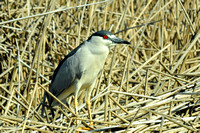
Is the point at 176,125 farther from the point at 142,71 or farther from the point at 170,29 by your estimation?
the point at 170,29

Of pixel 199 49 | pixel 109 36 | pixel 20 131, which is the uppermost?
pixel 109 36

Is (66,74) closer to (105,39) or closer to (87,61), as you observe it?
(87,61)

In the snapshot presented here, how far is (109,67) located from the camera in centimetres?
436

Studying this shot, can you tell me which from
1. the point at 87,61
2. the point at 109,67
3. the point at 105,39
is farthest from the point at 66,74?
the point at 109,67

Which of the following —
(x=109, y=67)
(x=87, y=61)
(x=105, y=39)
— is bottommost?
(x=109, y=67)

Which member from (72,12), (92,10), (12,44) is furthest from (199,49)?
(12,44)

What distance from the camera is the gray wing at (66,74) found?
12.0ft

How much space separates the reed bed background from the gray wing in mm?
185

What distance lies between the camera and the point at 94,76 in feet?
11.8

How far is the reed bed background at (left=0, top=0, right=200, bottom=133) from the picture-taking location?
293 centimetres

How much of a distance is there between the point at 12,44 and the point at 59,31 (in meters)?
0.62

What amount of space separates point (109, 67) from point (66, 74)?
2.48 ft

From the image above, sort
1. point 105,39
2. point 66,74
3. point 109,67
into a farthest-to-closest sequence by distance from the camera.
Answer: point 109,67 → point 66,74 → point 105,39

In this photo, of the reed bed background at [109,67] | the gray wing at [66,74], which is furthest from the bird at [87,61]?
the reed bed background at [109,67]
